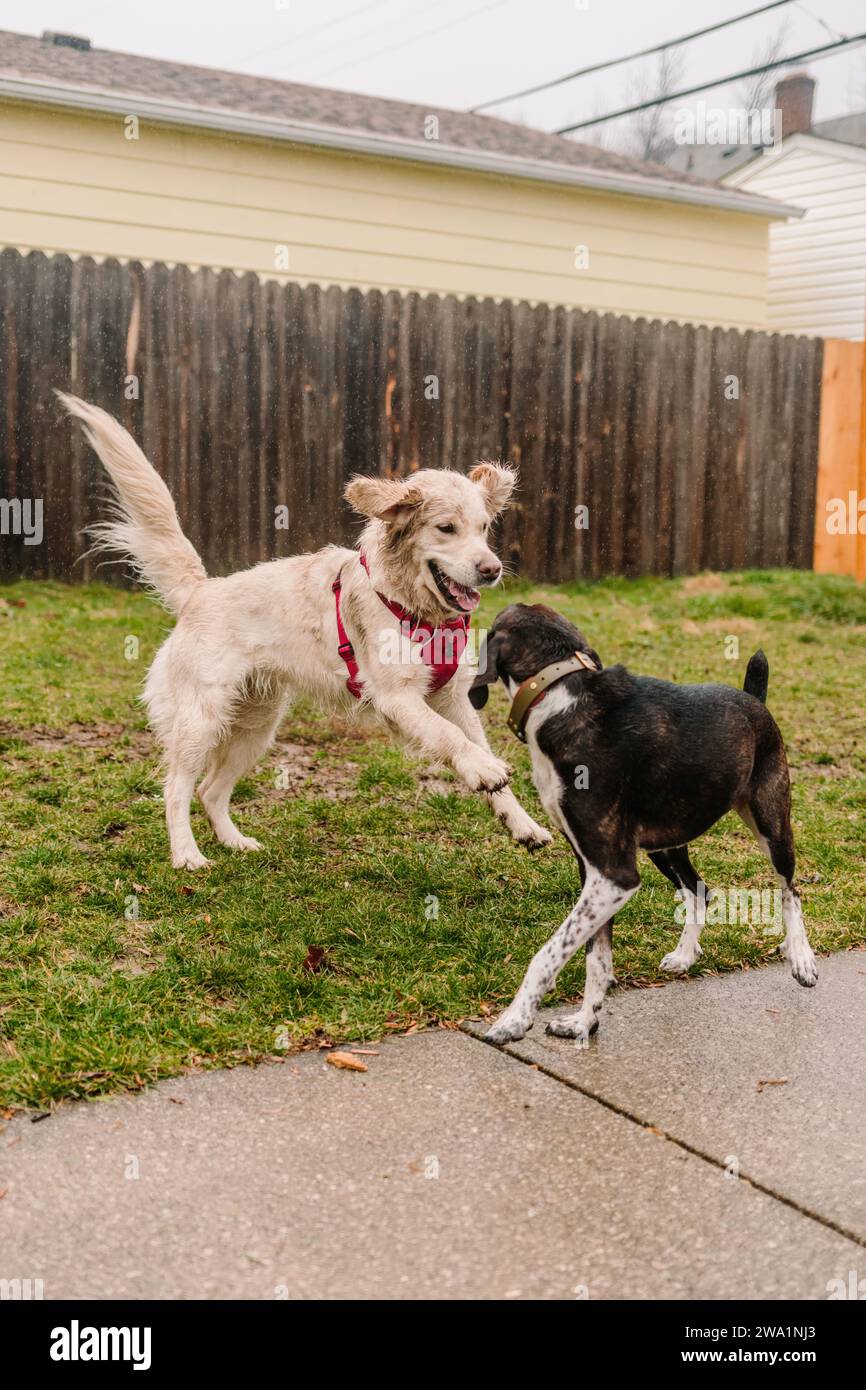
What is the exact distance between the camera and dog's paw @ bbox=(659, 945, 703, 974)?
13.3 feet

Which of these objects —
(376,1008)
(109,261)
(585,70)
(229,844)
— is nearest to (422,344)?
(109,261)

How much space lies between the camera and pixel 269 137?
12.6m

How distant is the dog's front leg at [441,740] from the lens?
4383mm

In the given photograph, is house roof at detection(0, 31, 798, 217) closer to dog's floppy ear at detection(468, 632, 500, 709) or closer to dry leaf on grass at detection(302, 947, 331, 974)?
dog's floppy ear at detection(468, 632, 500, 709)

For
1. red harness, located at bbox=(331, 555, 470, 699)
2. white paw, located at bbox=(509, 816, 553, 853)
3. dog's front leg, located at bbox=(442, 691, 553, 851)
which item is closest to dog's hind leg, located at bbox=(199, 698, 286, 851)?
red harness, located at bbox=(331, 555, 470, 699)

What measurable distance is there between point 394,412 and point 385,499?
22.2 ft

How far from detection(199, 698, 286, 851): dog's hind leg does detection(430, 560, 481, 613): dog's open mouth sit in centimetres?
103

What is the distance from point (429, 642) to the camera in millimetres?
4863

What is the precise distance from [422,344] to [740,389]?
3733 millimetres

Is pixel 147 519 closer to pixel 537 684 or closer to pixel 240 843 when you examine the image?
pixel 240 843

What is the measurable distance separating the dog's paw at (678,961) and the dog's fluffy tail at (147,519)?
2613 mm

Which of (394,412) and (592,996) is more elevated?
(394,412)

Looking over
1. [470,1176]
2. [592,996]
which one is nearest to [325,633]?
[592,996]

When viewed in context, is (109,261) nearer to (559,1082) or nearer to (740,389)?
(740,389)
